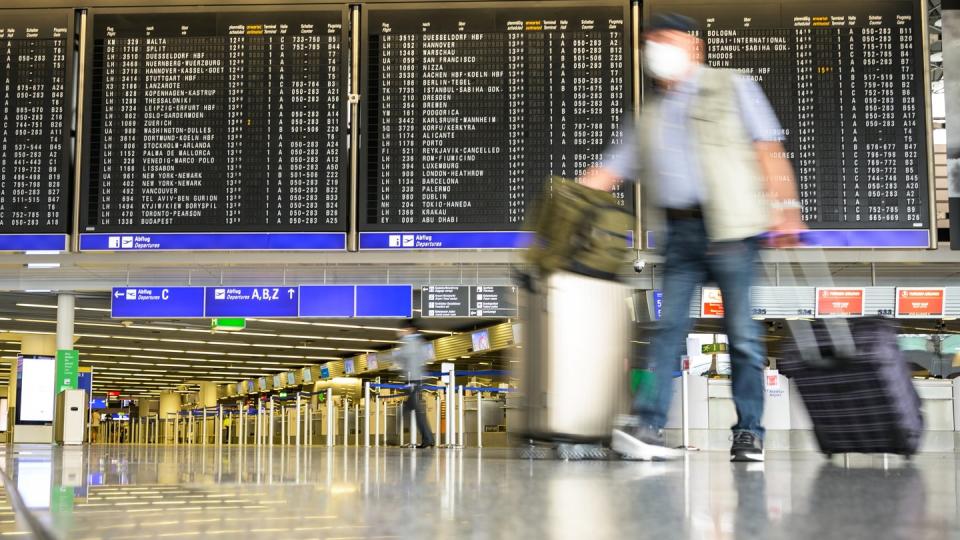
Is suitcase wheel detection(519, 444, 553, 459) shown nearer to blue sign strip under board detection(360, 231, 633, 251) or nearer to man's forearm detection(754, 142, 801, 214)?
man's forearm detection(754, 142, 801, 214)

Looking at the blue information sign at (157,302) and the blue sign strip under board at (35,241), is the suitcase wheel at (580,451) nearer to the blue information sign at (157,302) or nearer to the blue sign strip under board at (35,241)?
the blue sign strip under board at (35,241)

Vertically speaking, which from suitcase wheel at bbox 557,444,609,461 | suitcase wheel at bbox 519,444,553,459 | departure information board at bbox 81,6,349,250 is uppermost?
departure information board at bbox 81,6,349,250

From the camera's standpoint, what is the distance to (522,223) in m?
10.3

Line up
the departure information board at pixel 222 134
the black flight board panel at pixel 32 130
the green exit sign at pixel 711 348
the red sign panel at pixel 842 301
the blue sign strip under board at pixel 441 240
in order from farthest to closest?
1. the green exit sign at pixel 711 348
2. the red sign panel at pixel 842 301
3. the black flight board panel at pixel 32 130
4. the departure information board at pixel 222 134
5. the blue sign strip under board at pixel 441 240

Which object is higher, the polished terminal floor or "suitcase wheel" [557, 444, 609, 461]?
the polished terminal floor

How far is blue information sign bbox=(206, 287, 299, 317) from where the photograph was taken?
11.4m

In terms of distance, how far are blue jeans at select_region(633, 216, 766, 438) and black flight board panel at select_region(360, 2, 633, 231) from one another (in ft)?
22.7

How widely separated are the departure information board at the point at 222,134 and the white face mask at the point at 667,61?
725 cm

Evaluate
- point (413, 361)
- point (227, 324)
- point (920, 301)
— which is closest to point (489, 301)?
point (413, 361)

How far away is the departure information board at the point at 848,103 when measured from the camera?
1009 centimetres

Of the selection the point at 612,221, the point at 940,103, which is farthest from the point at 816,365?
the point at 940,103

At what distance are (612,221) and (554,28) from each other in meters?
7.06

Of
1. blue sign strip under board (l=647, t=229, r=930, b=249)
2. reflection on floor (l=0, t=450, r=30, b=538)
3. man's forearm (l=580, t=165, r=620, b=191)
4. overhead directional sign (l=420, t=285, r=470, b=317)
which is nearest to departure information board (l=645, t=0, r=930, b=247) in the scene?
blue sign strip under board (l=647, t=229, r=930, b=249)

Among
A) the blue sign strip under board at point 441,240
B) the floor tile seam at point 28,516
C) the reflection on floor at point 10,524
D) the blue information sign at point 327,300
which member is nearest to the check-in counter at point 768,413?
the blue sign strip under board at point 441,240
